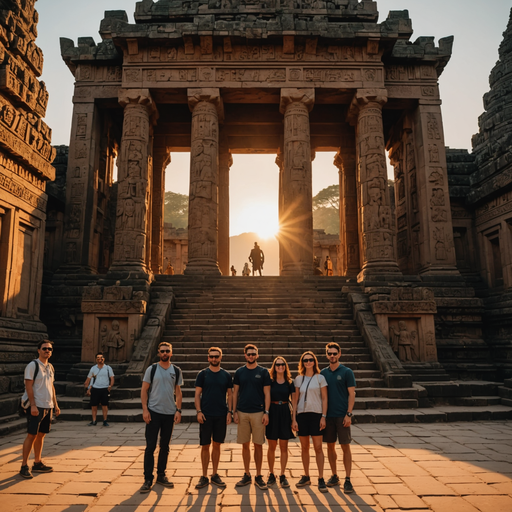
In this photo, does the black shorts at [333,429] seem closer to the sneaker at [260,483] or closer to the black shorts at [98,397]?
the sneaker at [260,483]

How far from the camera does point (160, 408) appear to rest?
19.1 feet

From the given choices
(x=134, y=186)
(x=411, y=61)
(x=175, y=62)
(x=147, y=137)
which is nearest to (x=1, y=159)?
(x=134, y=186)

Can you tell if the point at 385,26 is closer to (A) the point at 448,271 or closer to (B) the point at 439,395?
(A) the point at 448,271

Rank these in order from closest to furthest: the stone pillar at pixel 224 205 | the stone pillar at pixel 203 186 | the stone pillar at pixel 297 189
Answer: the stone pillar at pixel 203 186, the stone pillar at pixel 297 189, the stone pillar at pixel 224 205

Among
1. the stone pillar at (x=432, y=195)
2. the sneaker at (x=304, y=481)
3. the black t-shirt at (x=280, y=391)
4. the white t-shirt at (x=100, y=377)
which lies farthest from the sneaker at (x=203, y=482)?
the stone pillar at (x=432, y=195)

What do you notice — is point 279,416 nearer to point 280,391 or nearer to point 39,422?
point 280,391

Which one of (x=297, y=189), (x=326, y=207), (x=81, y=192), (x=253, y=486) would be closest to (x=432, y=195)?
(x=297, y=189)

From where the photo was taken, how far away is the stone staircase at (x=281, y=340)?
10.6 metres

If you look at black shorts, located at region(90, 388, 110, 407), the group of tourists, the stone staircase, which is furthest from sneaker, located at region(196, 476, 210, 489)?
black shorts, located at region(90, 388, 110, 407)

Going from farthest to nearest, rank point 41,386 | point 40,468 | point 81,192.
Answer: point 81,192
point 41,386
point 40,468

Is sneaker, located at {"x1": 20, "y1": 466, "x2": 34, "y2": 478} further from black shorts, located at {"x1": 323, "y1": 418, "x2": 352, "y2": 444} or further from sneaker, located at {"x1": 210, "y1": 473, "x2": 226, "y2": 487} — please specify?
black shorts, located at {"x1": 323, "y1": 418, "x2": 352, "y2": 444}

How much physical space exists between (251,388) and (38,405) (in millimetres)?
3019

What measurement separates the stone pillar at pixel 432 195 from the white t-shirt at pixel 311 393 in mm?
13842

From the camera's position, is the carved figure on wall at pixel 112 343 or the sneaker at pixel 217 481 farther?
the carved figure on wall at pixel 112 343
